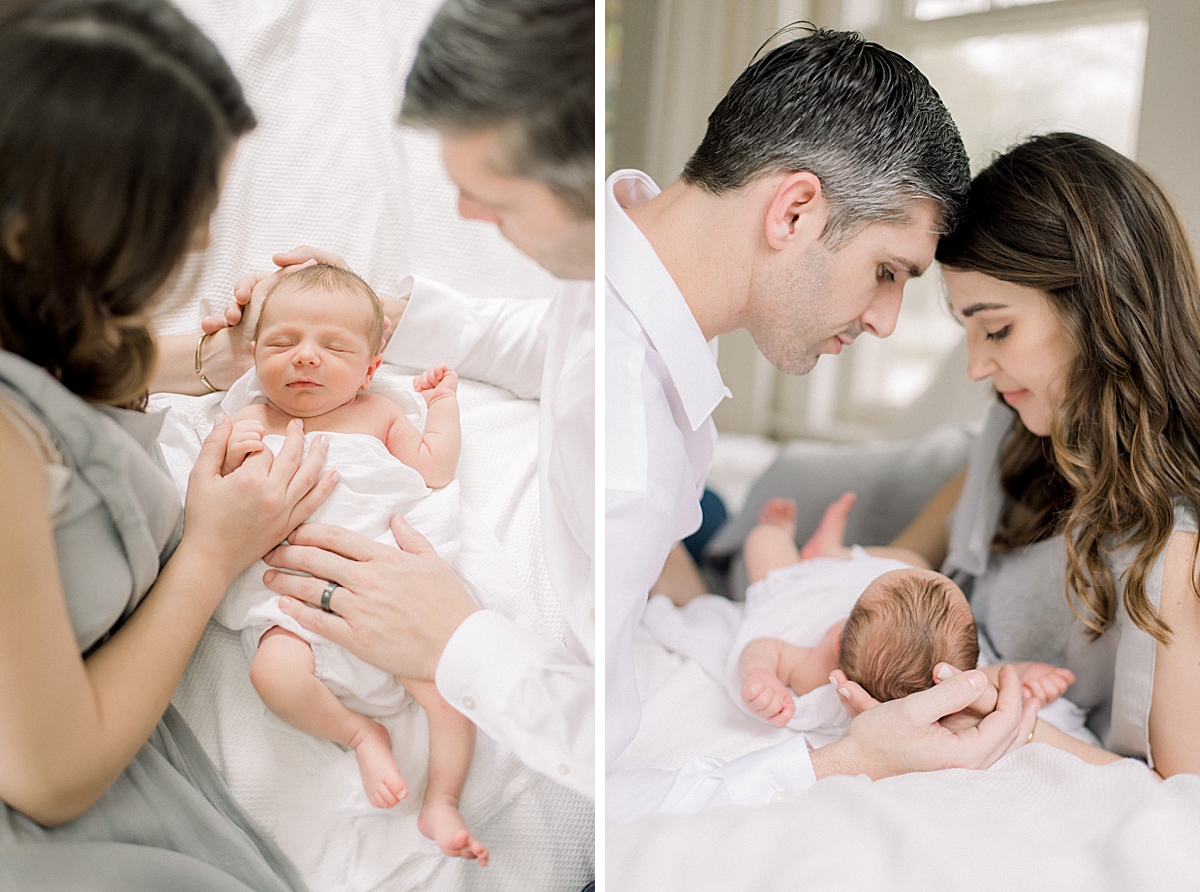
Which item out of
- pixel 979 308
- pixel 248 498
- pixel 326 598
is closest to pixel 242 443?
pixel 248 498

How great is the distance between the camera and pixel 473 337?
2.57ft

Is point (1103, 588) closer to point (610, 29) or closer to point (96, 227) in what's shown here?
point (610, 29)

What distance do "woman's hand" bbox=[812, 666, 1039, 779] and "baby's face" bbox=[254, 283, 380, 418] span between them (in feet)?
2.41

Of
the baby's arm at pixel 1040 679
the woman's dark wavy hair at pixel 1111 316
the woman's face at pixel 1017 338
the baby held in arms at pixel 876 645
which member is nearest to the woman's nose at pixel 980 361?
the woman's face at pixel 1017 338

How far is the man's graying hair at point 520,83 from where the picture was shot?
71cm

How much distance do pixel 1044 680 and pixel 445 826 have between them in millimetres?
896

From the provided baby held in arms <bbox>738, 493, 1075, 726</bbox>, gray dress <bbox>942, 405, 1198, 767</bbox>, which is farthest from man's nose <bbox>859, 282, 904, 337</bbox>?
gray dress <bbox>942, 405, 1198, 767</bbox>

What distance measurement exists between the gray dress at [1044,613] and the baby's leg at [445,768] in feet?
2.96

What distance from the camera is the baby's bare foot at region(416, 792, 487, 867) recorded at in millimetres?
716

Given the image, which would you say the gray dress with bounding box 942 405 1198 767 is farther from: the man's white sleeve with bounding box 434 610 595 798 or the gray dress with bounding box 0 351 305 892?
the gray dress with bounding box 0 351 305 892

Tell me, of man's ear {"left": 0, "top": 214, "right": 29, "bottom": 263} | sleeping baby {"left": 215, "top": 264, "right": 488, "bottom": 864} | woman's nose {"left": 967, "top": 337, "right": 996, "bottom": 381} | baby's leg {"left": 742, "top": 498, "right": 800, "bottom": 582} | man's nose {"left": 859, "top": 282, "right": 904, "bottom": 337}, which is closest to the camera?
man's ear {"left": 0, "top": 214, "right": 29, "bottom": 263}

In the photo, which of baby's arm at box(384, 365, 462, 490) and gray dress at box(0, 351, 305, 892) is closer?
gray dress at box(0, 351, 305, 892)

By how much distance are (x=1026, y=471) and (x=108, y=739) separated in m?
1.41

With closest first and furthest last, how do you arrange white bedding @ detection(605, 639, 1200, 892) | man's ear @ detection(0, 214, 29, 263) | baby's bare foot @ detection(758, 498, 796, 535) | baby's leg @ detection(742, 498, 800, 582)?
man's ear @ detection(0, 214, 29, 263) < white bedding @ detection(605, 639, 1200, 892) < baby's leg @ detection(742, 498, 800, 582) < baby's bare foot @ detection(758, 498, 796, 535)
